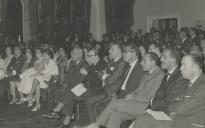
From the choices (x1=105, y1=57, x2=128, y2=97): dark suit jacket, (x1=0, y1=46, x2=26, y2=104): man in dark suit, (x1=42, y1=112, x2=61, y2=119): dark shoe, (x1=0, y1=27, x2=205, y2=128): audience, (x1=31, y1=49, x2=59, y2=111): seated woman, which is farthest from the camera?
(x1=0, y1=46, x2=26, y2=104): man in dark suit

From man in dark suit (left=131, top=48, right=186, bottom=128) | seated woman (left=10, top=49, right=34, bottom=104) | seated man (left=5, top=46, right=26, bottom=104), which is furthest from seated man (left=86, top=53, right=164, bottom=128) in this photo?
seated man (left=5, top=46, right=26, bottom=104)

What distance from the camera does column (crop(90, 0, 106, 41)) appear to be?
1686 cm

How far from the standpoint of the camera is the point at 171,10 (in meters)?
16.3

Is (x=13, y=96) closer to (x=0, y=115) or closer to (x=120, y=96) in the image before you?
(x=0, y=115)

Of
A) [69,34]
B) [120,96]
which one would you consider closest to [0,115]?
Answer: [120,96]

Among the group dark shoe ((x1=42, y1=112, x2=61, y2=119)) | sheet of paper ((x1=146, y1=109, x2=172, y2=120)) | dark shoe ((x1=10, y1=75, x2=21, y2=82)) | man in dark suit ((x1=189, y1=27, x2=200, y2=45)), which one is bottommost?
dark shoe ((x1=42, y1=112, x2=61, y2=119))

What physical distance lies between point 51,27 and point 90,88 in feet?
26.5

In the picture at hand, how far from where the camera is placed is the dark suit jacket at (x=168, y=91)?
5.58 meters

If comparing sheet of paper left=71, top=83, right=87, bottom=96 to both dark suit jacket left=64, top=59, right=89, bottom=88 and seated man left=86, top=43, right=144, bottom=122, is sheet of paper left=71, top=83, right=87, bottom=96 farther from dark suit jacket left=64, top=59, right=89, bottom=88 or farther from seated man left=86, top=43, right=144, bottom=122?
seated man left=86, top=43, right=144, bottom=122

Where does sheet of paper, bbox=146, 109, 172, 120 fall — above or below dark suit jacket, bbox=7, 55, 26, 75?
above

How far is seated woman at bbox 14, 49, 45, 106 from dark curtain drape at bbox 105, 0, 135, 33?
6.84 meters

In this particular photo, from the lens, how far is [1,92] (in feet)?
36.6

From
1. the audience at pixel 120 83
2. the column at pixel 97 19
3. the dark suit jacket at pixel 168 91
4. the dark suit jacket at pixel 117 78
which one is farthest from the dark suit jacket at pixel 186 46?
the column at pixel 97 19

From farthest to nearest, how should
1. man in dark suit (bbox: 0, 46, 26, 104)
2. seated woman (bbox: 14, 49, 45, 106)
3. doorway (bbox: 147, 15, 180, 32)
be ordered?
doorway (bbox: 147, 15, 180, 32) → man in dark suit (bbox: 0, 46, 26, 104) → seated woman (bbox: 14, 49, 45, 106)
